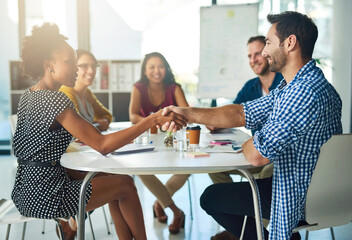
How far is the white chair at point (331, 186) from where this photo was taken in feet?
5.42

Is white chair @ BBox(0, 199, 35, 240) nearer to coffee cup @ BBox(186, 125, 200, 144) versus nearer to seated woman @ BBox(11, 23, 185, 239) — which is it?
seated woman @ BBox(11, 23, 185, 239)

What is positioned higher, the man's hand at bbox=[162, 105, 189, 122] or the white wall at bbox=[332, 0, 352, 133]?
the white wall at bbox=[332, 0, 352, 133]

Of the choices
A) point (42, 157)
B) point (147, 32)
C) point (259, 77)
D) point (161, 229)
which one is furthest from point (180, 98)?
point (147, 32)

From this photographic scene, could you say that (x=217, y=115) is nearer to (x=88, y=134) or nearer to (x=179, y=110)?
(x=179, y=110)

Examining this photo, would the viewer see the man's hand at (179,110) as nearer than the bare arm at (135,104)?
Yes

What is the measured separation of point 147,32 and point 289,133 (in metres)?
4.32

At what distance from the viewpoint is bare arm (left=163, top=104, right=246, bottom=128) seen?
7.04 feet

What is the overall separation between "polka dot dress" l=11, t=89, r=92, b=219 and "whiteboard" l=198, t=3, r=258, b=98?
3257 mm

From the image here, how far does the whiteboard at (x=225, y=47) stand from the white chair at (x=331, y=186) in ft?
10.5

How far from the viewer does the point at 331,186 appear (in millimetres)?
1691

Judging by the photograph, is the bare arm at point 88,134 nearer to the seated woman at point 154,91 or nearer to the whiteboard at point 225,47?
the seated woman at point 154,91

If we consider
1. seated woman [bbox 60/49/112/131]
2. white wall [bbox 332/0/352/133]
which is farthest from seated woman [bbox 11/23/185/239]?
white wall [bbox 332/0/352/133]

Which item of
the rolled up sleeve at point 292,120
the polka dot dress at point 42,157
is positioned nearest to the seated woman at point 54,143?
the polka dot dress at point 42,157

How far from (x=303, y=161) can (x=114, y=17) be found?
463cm
